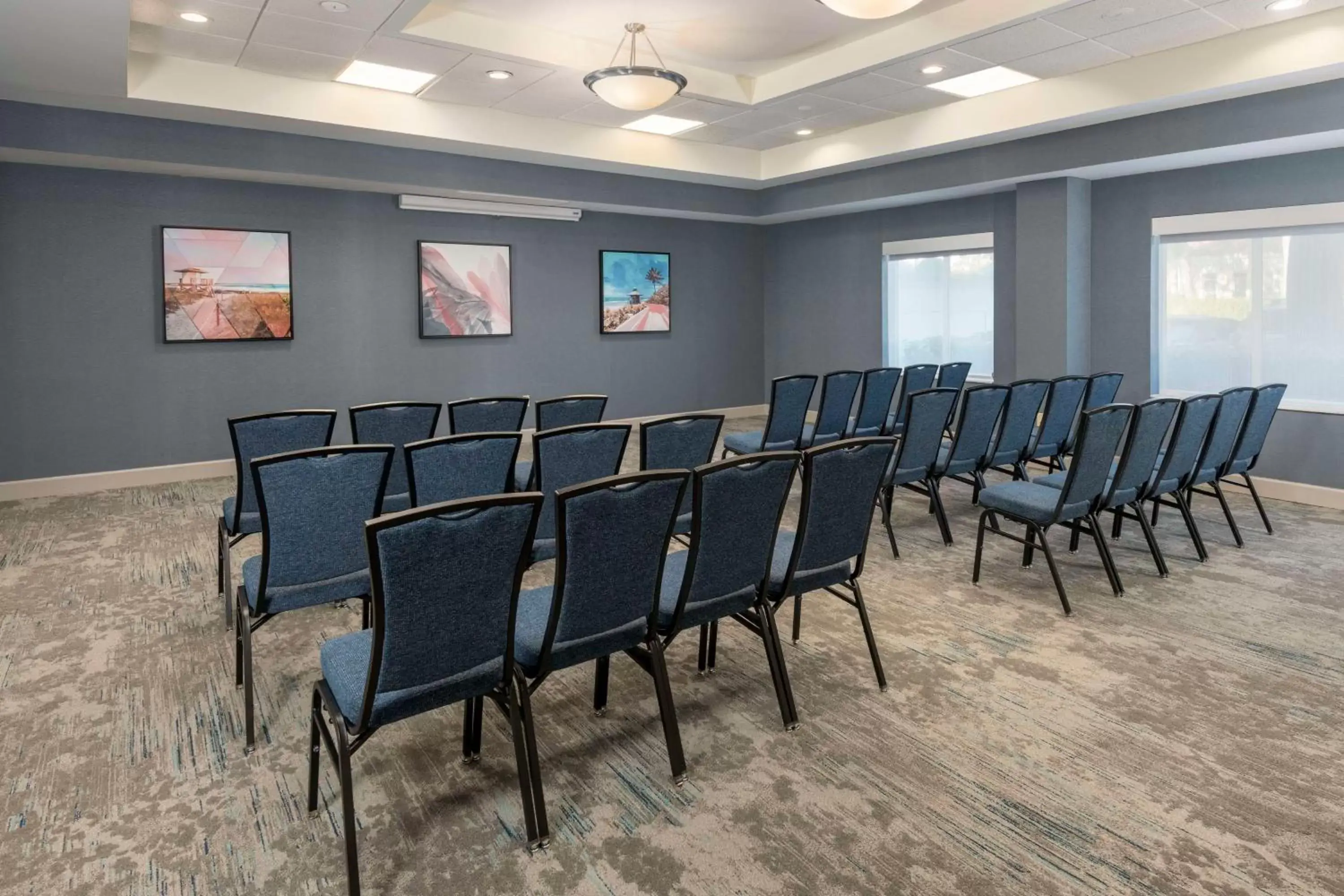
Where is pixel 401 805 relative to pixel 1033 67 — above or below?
below

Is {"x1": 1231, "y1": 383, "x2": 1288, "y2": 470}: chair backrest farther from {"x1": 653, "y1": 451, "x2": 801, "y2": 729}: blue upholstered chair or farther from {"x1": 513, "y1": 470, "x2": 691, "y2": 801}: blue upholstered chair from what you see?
{"x1": 513, "y1": 470, "x2": 691, "y2": 801}: blue upholstered chair

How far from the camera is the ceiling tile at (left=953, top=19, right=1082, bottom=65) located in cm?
561

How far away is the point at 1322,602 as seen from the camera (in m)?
4.21

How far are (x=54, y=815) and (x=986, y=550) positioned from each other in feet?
14.9

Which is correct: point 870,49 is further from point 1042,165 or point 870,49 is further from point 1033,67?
point 1042,165

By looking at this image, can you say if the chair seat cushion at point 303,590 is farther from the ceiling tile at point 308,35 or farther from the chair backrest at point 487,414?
the ceiling tile at point 308,35

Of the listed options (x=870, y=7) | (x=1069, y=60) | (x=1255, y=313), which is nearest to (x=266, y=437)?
(x=870, y=7)

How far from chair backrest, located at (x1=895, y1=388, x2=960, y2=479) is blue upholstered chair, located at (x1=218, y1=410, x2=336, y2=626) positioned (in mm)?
3177

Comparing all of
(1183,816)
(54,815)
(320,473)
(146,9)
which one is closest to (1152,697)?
(1183,816)

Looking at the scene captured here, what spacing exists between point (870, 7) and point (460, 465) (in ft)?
9.66

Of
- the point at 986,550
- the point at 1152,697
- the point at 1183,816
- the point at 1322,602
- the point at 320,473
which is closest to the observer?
the point at 1183,816

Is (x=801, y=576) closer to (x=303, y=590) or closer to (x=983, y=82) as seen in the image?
(x=303, y=590)

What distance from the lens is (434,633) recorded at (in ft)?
7.07

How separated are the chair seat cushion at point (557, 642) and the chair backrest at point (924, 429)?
2793mm
